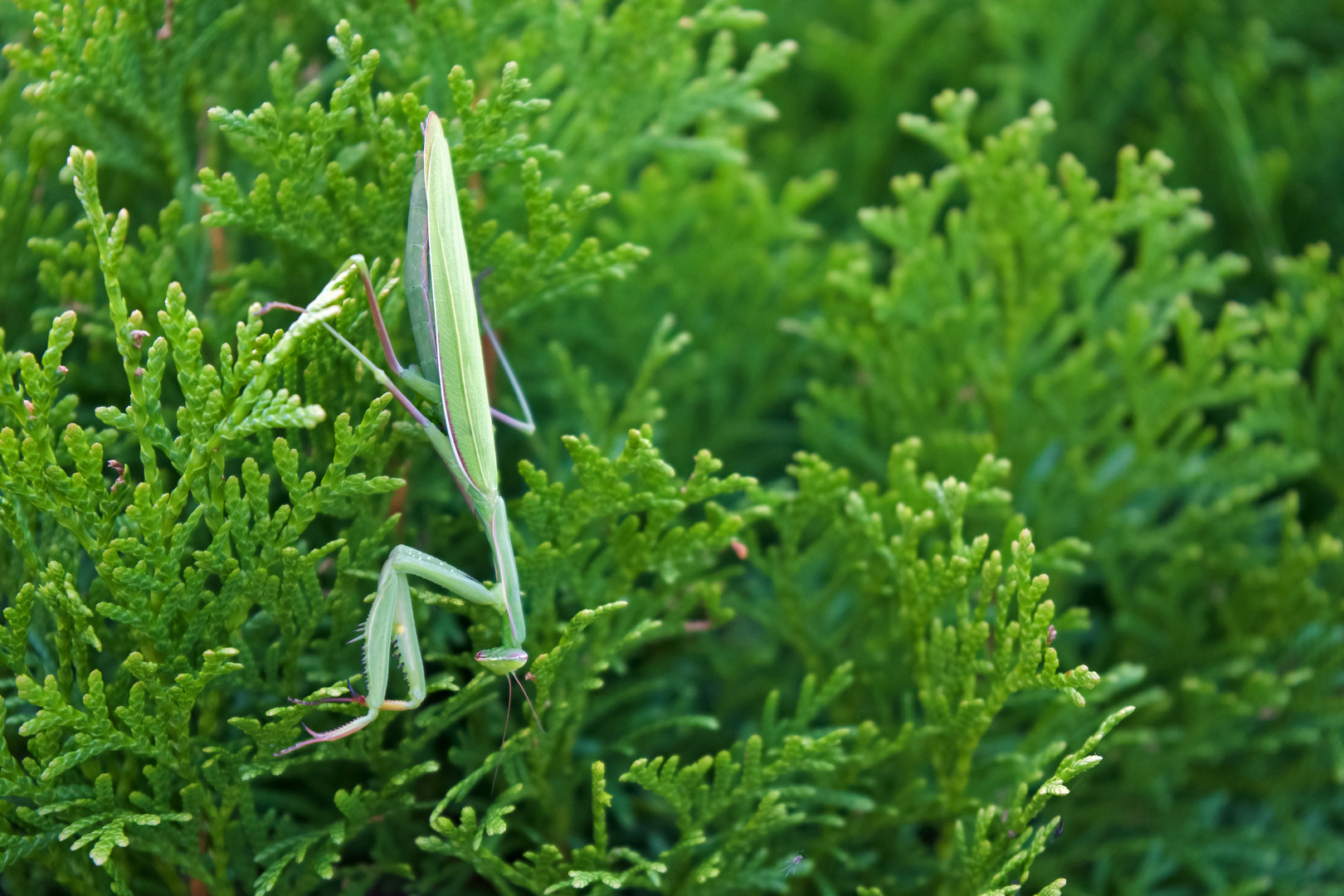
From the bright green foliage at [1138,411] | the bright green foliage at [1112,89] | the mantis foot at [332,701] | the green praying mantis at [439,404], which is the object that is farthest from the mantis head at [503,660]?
the bright green foliage at [1112,89]

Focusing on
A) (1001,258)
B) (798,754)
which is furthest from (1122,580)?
(798,754)

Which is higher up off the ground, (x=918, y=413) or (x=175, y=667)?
(x=918, y=413)

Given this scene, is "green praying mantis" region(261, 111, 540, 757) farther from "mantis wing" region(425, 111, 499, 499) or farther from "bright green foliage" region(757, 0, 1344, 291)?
"bright green foliage" region(757, 0, 1344, 291)

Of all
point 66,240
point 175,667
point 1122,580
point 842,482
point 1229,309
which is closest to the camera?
point 175,667

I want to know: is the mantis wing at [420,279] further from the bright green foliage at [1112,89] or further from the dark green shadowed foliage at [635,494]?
the bright green foliage at [1112,89]

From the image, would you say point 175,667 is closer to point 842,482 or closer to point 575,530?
point 575,530

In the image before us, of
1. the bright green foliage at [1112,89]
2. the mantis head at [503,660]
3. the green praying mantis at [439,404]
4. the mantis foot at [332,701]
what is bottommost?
the mantis foot at [332,701]

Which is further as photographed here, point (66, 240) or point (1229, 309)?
point (1229, 309)
